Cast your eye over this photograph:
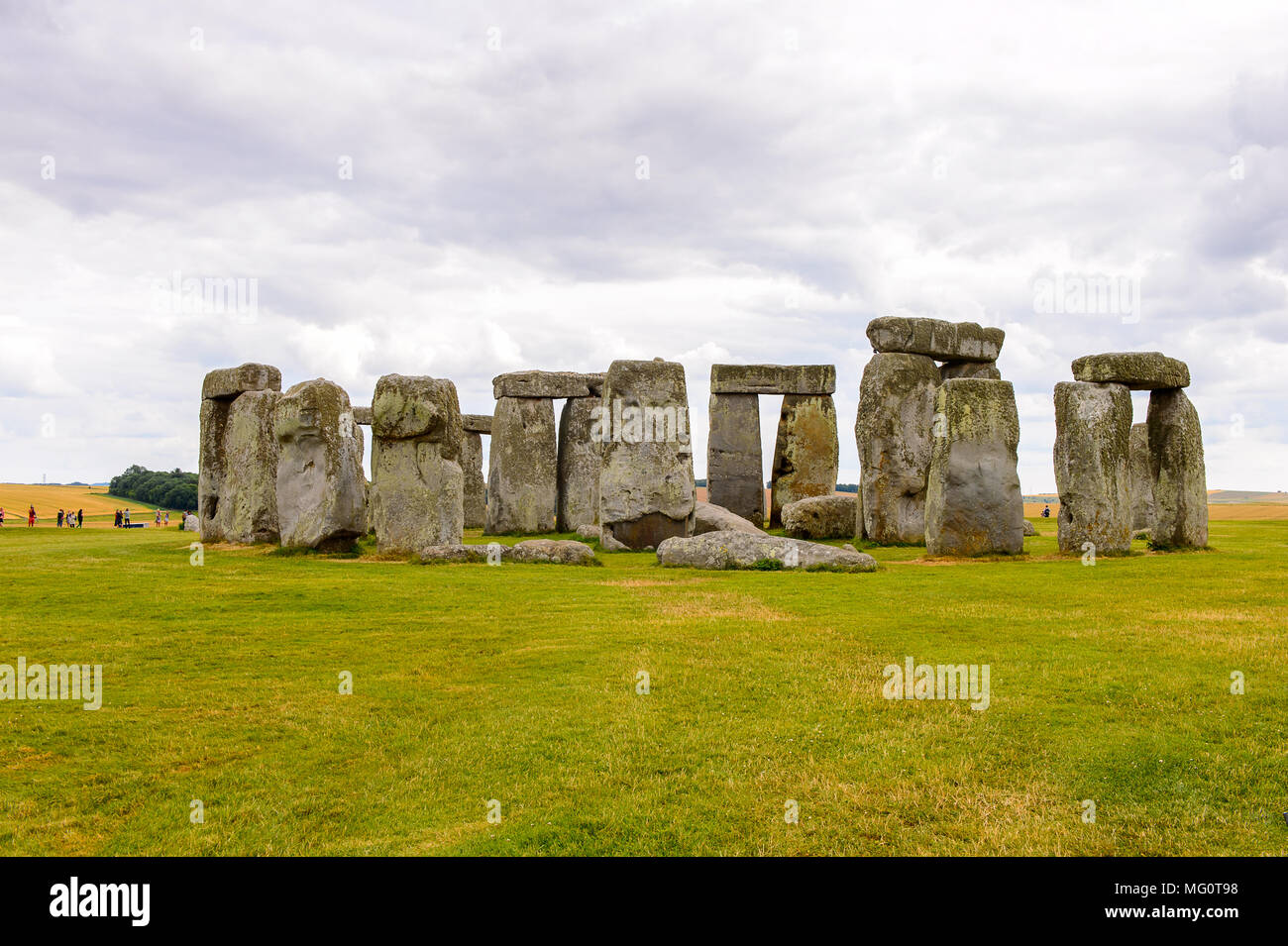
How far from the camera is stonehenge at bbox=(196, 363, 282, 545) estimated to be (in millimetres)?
19156

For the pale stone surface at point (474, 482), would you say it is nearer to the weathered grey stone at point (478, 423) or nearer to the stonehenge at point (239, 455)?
the weathered grey stone at point (478, 423)

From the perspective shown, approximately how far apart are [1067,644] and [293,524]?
43.2 ft

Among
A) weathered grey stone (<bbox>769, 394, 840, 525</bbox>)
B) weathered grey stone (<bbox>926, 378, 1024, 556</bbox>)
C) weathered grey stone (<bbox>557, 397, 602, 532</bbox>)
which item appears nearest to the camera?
weathered grey stone (<bbox>926, 378, 1024, 556</bbox>)

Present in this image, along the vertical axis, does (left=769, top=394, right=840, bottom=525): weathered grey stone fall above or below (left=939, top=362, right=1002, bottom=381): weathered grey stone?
below

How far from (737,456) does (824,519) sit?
237 inches

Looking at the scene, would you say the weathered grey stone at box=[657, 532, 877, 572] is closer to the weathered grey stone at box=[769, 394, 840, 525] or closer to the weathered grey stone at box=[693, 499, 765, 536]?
the weathered grey stone at box=[693, 499, 765, 536]

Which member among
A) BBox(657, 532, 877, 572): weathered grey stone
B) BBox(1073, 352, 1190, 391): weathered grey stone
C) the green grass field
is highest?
BBox(1073, 352, 1190, 391): weathered grey stone

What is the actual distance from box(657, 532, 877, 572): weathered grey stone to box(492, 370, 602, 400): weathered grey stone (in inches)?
419

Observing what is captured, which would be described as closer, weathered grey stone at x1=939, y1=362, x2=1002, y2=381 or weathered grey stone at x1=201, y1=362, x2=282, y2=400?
weathered grey stone at x1=201, y1=362, x2=282, y2=400

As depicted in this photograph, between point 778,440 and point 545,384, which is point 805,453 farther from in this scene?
point 545,384

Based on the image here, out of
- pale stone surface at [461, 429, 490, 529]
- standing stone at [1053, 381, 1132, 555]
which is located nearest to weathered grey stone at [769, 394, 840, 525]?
pale stone surface at [461, 429, 490, 529]

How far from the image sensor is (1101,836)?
5043 mm

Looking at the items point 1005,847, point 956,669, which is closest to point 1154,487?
point 956,669
